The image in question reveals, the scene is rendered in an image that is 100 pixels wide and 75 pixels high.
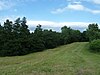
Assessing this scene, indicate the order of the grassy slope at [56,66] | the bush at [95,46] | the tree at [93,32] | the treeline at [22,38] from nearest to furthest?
1. the grassy slope at [56,66]
2. the bush at [95,46]
3. the treeline at [22,38]
4. the tree at [93,32]

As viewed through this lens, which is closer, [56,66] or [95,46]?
[56,66]

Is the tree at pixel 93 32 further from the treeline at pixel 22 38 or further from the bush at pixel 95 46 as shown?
the bush at pixel 95 46

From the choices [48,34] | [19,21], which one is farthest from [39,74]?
[48,34]

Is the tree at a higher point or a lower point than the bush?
higher

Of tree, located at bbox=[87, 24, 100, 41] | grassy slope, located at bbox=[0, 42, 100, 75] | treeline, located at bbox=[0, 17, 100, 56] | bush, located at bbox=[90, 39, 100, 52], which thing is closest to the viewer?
grassy slope, located at bbox=[0, 42, 100, 75]

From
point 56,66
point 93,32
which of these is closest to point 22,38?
point 93,32

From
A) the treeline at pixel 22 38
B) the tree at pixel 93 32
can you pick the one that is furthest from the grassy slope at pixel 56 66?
the tree at pixel 93 32

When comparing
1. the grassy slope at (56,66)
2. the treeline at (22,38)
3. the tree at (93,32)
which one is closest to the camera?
the grassy slope at (56,66)

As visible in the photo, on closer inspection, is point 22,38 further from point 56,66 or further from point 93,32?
point 56,66

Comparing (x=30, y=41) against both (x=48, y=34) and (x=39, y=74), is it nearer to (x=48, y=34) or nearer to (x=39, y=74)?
(x=48, y=34)

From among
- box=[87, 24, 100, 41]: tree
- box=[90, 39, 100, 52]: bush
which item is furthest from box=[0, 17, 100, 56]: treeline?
box=[90, 39, 100, 52]: bush

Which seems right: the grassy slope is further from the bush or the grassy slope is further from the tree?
the tree

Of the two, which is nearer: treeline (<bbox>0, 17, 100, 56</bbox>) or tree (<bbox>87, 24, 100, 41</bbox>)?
treeline (<bbox>0, 17, 100, 56</bbox>)

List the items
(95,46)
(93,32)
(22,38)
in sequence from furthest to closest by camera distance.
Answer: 1. (93,32)
2. (22,38)
3. (95,46)
